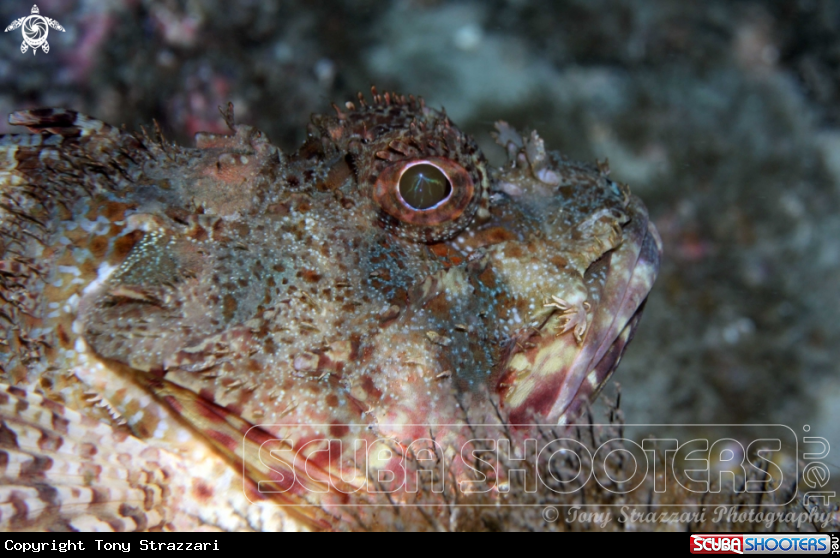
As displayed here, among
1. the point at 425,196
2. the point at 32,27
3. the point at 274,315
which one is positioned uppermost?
the point at 32,27

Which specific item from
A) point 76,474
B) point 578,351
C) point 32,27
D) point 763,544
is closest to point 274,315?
point 76,474

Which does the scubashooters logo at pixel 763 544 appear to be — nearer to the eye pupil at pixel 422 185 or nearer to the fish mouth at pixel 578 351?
the fish mouth at pixel 578 351

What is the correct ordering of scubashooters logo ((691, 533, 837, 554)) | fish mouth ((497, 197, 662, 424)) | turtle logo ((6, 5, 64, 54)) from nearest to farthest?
1. scubashooters logo ((691, 533, 837, 554))
2. fish mouth ((497, 197, 662, 424))
3. turtle logo ((6, 5, 64, 54))

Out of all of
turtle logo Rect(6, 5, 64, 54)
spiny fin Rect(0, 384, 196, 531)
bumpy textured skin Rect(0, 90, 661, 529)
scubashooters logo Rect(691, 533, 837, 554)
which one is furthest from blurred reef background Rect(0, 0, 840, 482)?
spiny fin Rect(0, 384, 196, 531)

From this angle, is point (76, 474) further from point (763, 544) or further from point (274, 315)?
point (763, 544)

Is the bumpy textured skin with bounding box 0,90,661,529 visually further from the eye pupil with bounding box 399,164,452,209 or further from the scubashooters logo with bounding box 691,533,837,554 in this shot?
the scubashooters logo with bounding box 691,533,837,554

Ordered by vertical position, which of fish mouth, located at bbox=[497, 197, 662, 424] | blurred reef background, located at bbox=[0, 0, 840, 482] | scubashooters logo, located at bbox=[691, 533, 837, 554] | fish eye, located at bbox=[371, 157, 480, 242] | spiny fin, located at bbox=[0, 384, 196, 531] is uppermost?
blurred reef background, located at bbox=[0, 0, 840, 482]
